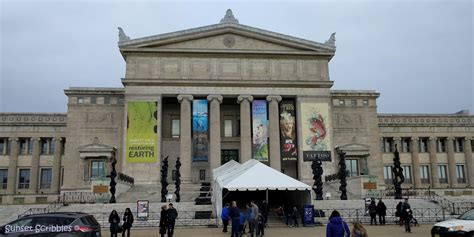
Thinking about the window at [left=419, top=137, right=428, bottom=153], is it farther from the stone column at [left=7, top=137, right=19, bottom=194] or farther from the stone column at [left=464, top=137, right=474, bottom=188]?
the stone column at [left=7, top=137, right=19, bottom=194]

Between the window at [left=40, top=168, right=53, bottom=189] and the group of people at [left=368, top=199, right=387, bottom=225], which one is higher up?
the window at [left=40, top=168, right=53, bottom=189]

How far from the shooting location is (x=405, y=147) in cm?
5966

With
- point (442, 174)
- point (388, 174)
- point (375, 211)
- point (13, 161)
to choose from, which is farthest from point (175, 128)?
point (442, 174)

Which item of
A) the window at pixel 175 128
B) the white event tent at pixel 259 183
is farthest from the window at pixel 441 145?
the white event tent at pixel 259 183

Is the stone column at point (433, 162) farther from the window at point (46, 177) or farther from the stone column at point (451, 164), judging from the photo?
the window at point (46, 177)

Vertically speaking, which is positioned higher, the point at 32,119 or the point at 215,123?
the point at 32,119

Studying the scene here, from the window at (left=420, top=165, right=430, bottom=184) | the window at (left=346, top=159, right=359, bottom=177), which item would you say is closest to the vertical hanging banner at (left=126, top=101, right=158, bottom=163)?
the window at (left=346, top=159, right=359, bottom=177)

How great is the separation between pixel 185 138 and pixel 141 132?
4687mm

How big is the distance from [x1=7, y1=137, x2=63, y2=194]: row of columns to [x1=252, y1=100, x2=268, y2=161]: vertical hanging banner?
24.0 metres

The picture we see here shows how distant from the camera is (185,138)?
1928 inches

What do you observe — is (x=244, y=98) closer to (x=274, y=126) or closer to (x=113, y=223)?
(x=274, y=126)

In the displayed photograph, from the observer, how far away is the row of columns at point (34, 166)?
53875mm

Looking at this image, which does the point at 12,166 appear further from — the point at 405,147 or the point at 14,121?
the point at 405,147

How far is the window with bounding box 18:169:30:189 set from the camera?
54500 millimetres
